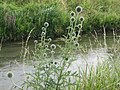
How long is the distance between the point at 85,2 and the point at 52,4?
9.29ft

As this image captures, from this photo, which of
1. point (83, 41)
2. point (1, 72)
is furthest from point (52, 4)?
point (1, 72)

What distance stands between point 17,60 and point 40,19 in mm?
2700

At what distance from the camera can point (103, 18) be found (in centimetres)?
1304

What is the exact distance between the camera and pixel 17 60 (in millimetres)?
8398

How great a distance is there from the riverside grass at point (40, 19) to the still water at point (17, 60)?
1.35ft

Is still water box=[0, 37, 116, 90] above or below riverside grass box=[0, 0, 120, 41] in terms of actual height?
below

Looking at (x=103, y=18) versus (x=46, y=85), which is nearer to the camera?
(x=46, y=85)

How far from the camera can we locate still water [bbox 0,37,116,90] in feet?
21.3

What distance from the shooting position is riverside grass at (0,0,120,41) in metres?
10.3

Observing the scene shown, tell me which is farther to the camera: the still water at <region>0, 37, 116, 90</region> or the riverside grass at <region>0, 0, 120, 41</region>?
the riverside grass at <region>0, 0, 120, 41</region>

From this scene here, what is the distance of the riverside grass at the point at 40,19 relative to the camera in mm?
10273

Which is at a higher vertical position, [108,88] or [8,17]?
[8,17]

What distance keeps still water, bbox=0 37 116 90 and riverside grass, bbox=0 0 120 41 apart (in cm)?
A: 41

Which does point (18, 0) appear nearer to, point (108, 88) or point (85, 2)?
point (85, 2)
